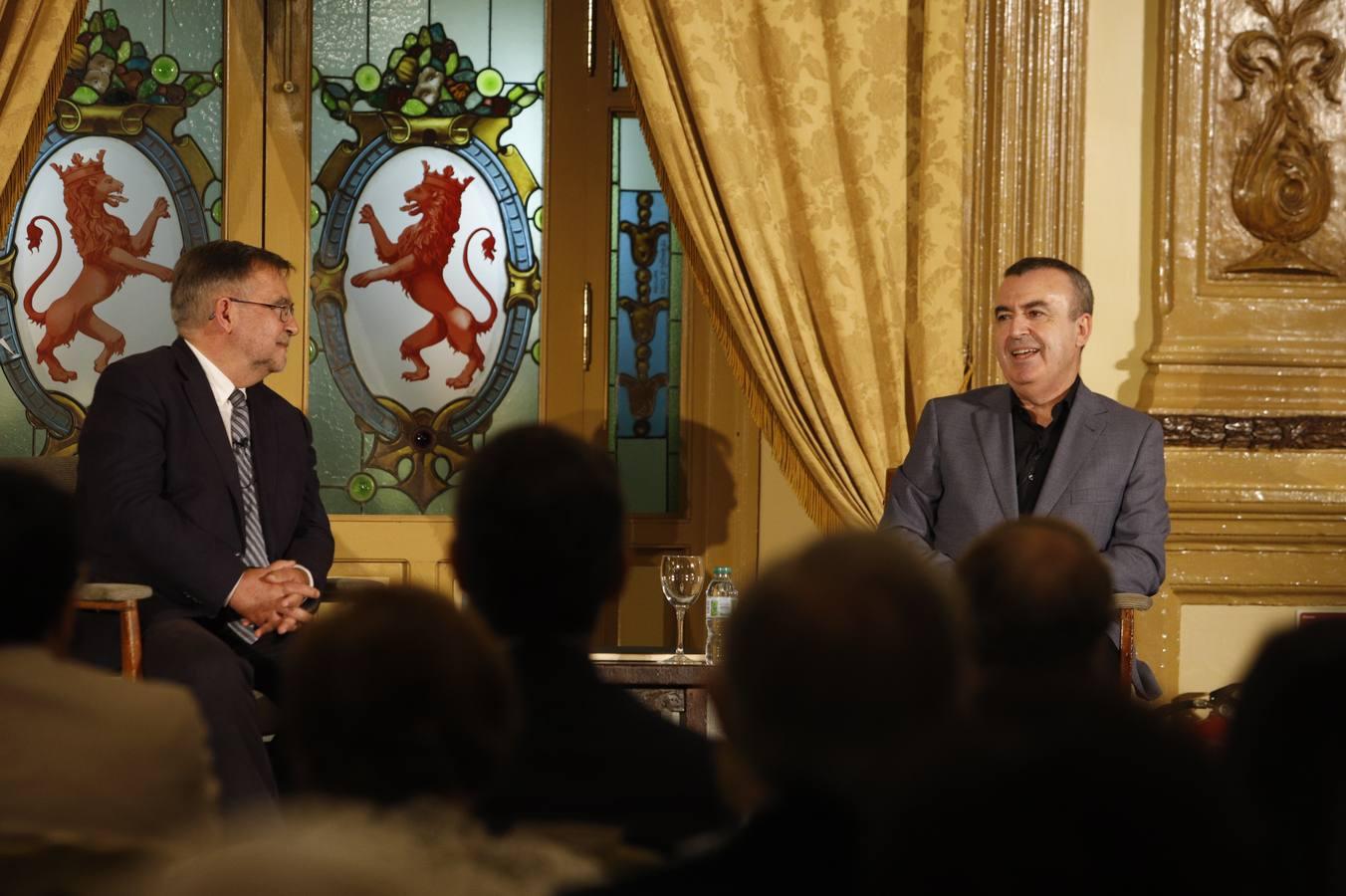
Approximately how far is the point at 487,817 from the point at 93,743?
1.28 feet

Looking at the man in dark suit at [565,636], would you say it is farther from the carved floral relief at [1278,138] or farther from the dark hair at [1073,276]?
the carved floral relief at [1278,138]

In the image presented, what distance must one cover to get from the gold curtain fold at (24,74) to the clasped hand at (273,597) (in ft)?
4.20

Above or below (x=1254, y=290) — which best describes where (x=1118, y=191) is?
above

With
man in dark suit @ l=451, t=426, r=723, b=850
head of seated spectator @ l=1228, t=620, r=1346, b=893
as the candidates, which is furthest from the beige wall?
head of seated spectator @ l=1228, t=620, r=1346, b=893

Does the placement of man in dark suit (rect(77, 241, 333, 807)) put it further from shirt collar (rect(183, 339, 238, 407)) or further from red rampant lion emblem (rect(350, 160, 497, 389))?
red rampant lion emblem (rect(350, 160, 497, 389))

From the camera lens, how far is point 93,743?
4.54ft

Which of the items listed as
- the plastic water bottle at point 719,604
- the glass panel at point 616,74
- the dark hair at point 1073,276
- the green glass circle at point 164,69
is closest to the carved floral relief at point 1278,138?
the dark hair at point 1073,276

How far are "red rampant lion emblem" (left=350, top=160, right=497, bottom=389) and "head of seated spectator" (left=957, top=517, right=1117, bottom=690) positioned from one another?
3.70 metres

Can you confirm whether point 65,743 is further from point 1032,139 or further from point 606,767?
point 1032,139

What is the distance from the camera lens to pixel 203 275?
3.58 m

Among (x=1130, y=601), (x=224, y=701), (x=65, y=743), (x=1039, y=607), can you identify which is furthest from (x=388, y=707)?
(x=1130, y=601)

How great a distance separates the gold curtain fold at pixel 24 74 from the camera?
3.88m

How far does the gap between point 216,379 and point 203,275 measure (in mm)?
246

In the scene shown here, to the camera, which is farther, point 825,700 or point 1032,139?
point 1032,139
